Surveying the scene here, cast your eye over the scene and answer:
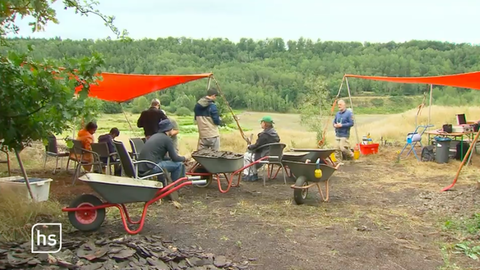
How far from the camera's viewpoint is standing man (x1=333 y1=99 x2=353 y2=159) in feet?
31.6

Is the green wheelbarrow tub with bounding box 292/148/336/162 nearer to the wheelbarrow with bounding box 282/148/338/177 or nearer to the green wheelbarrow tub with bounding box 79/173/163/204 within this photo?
the wheelbarrow with bounding box 282/148/338/177

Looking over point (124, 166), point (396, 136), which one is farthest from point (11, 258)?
point (396, 136)

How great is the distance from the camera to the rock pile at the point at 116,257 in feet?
10.2

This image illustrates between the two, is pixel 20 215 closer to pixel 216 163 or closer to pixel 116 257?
pixel 116 257

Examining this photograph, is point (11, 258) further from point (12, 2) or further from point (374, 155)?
point (374, 155)

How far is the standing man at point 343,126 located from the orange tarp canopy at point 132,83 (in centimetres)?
328

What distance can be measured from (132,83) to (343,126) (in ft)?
14.5

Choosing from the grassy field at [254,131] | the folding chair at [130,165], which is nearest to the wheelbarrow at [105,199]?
the folding chair at [130,165]

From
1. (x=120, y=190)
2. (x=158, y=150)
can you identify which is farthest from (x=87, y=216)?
(x=158, y=150)

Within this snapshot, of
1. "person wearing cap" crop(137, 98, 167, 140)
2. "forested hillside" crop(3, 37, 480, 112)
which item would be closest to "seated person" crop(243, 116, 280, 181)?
"person wearing cap" crop(137, 98, 167, 140)

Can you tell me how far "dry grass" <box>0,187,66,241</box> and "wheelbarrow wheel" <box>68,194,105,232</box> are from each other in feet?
1.38

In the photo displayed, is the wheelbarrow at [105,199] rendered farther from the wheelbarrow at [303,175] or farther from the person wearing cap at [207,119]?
the person wearing cap at [207,119]

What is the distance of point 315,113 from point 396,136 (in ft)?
11.3

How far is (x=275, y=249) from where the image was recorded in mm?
4059
